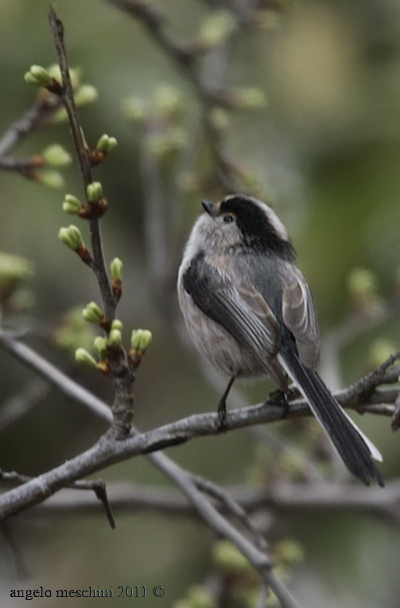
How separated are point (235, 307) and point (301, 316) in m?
0.26

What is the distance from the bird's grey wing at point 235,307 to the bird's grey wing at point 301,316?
78mm

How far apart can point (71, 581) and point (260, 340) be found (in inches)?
119

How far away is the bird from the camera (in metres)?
2.79

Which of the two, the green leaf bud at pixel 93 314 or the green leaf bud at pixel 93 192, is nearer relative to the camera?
the green leaf bud at pixel 93 192

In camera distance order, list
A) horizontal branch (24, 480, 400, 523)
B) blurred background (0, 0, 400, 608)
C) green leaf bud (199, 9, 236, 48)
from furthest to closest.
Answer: blurred background (0, 0, 400, 608), green leaf bud (199, 9, 236, 48), horizontal branch (24, 480, 400, 523)

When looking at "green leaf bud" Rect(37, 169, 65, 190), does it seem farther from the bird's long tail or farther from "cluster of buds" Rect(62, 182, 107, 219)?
the bird's long tail

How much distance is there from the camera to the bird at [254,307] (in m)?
2.79

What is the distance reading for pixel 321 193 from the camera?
253 inches

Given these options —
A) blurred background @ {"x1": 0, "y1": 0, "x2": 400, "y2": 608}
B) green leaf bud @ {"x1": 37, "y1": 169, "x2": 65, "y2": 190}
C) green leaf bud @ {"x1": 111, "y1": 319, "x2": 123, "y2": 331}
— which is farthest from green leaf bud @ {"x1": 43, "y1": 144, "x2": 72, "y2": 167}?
blurred background @ {"x1": 0, "y1": 0, "x2": 400, "y2": 608}

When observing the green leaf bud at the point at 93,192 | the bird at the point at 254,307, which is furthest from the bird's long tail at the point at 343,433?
the green leaf bud at the point at 93,192

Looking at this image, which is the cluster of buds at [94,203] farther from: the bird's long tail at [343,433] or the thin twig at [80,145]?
the bird's long tail at [343,433]

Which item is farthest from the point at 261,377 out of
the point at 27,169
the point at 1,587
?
the point at 1,587

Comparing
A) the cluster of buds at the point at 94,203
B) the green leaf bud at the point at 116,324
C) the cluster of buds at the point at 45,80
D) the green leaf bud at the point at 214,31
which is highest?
the green leaf bud at the point at 214,31

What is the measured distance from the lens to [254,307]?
326 centimetres
